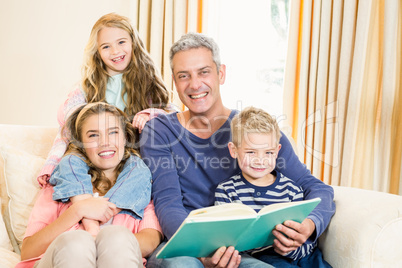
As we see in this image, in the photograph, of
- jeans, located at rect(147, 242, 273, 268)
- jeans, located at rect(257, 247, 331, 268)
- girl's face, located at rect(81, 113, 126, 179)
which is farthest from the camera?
girl's face, located at rect(81, 113, 126, 179)

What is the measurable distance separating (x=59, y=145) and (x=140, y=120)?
1.22 feet

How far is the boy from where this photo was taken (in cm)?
148

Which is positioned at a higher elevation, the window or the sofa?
the window

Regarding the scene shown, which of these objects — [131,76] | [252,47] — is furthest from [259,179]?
[252,47]

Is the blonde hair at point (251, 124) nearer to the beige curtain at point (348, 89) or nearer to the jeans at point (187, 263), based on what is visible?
the jeans at point (187, 263)

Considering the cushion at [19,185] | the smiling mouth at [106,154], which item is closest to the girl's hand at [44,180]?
the cushion at [19,185]

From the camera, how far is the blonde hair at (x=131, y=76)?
2.01 meters

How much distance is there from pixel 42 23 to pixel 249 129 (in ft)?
9.04

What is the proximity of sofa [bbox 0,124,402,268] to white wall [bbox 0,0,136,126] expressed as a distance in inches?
66.4

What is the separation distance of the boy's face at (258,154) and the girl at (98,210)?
0.41m

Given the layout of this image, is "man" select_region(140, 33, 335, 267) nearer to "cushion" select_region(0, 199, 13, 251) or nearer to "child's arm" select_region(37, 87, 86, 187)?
"child's arm" select_region(37, 87, 86, 187)

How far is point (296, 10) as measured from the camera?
9.98 feet

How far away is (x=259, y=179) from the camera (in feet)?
5.13

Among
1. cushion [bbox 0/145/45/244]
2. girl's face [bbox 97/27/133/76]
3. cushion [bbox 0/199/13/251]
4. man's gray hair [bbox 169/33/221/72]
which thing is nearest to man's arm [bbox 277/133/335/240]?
man's gray hair [bbox 169/33/221/72]
